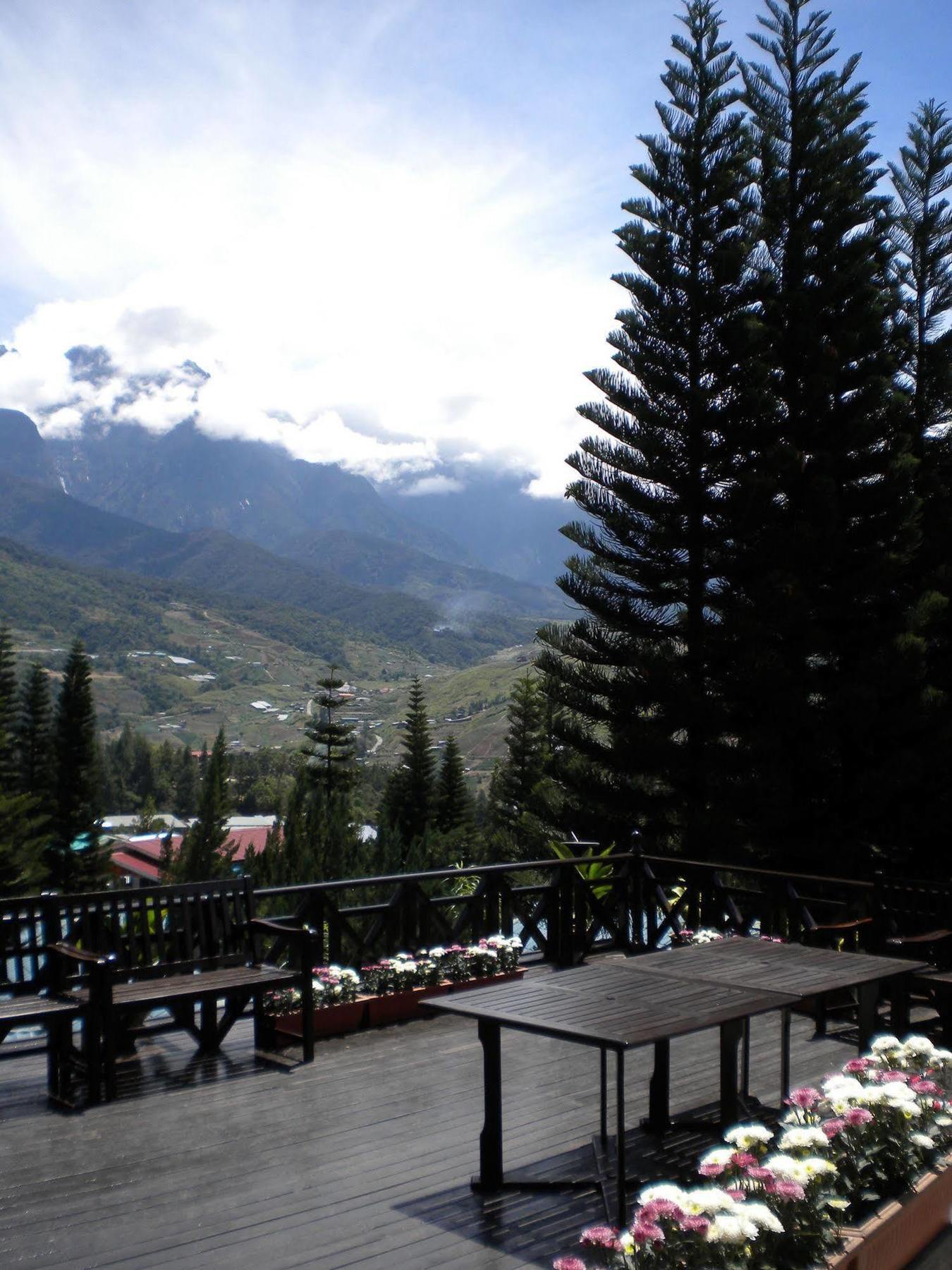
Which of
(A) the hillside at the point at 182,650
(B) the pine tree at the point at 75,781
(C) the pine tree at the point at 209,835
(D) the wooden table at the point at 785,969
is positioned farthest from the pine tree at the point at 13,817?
(A) the hillside at the point at 182,650

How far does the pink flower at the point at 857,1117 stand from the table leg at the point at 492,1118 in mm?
956

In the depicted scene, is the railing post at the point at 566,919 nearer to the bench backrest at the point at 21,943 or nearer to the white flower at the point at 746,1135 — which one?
the bench backrest at the point at 21,943

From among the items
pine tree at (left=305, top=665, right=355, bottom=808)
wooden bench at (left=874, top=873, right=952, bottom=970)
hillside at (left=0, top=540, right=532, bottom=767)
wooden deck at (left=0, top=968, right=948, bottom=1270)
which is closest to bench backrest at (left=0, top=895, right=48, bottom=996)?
wooden deck at (left=0, top=968, right=948, bottom=1270)

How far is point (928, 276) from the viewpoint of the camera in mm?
13031

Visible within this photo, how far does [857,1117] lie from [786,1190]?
0.45 m

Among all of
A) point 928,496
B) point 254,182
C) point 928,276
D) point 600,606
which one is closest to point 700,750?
point 600,606

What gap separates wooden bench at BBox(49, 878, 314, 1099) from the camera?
13.1ft

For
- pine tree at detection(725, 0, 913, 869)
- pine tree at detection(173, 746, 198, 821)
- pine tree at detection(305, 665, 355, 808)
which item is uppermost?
pine tree at detection(725, 0, 913, 869)

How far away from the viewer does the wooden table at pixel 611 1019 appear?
2.71m

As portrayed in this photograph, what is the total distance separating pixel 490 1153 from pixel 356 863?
779 centimetres

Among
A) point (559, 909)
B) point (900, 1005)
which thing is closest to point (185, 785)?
point (559, 909)

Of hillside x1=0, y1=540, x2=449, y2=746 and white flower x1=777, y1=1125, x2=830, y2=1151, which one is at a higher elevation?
hillside x1=0, y1=540, x2=449, y2=746

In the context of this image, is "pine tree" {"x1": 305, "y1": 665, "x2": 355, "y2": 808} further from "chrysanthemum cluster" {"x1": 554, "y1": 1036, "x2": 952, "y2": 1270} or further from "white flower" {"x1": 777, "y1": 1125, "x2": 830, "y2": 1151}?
"white flower" {"x1": 777, "y1": 1125, "x2": 830, "y2": 1151}

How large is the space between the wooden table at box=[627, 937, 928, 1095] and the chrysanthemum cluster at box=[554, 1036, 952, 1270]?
350 millimetres
